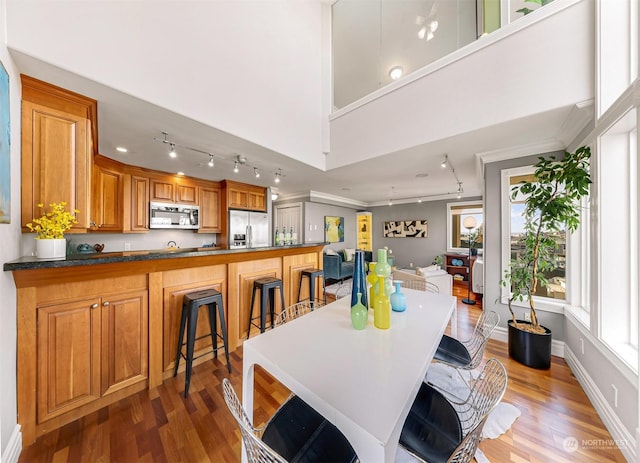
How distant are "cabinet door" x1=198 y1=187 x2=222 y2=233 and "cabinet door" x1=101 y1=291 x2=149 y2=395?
2.73m

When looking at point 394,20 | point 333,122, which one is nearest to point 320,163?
point 333,122

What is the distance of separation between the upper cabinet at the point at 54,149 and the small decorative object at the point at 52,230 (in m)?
0.12

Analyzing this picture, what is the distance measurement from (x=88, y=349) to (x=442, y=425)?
2.35 metres

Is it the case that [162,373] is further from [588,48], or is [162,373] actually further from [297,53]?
[588,48]

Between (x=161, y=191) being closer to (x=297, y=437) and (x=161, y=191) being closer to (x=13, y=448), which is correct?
(x=13, y=448)

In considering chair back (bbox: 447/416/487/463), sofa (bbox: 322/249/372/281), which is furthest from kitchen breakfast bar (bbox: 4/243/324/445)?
sofa (bbox: 322/249/372/281)

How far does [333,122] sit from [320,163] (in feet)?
2.11

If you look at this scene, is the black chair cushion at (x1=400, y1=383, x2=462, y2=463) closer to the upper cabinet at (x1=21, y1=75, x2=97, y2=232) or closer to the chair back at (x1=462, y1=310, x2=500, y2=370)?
the chair back at (x1=462, y1=310, x2=500, y2=370)

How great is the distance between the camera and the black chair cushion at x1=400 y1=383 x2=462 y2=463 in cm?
93

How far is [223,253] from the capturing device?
7.43ft

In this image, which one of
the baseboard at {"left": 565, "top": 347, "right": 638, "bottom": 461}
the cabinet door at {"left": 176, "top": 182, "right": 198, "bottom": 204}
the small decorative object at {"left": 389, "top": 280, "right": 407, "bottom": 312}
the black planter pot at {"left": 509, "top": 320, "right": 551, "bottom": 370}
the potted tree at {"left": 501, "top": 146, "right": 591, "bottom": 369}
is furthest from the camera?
the cabinet door at {"left": 176, "top": 182, "right": 198, "bottom": 204}

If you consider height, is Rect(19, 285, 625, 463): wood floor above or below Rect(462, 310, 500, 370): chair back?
below

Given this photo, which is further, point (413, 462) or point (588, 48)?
point (588, 48)

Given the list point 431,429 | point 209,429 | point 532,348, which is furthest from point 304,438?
point 532,348
